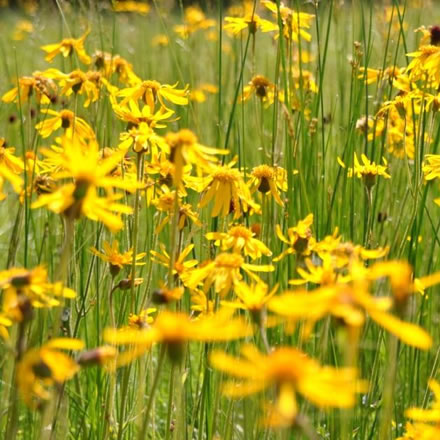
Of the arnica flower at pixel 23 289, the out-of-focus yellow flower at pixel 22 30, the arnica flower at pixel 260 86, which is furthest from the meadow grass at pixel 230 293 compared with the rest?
the out-of-focus yellow flower at pixel 22 30

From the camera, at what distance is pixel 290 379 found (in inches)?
19.2

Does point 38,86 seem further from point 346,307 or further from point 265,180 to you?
point 346,307

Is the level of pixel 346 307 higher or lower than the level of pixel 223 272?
higher

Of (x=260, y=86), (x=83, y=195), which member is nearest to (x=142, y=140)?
(x=83, y=195)

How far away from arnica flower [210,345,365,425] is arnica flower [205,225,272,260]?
46 centimetres

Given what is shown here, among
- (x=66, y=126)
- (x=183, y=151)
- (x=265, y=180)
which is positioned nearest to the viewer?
(x=183, y=151)

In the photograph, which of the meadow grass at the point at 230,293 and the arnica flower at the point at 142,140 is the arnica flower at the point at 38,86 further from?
the arnica flower at the point at 142,140

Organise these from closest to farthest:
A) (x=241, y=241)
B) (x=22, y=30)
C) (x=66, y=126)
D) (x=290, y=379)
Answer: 1. (x=290, y=379)
2. (x=241, y=241)
3. (x=66, y=126)
4. (x=22, y=30)

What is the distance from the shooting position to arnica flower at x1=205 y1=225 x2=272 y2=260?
0.97m

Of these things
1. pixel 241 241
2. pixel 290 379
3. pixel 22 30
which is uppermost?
pixel 290 379

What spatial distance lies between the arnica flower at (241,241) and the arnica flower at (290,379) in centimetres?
46

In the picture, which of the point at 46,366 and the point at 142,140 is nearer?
the point at 46,366

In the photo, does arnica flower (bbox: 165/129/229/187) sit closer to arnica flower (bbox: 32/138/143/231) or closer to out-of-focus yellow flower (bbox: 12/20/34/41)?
arnica flower (bbox: 32/138/143/231)

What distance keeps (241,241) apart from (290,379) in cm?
49
